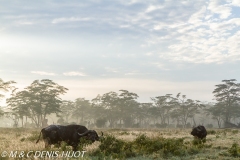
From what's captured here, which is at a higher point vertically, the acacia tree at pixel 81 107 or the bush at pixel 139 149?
the acacia tree at pixel 81 107

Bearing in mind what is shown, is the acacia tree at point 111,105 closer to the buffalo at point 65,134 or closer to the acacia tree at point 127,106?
the acacia tree at point 127,106

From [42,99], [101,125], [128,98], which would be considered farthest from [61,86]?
[128,98]

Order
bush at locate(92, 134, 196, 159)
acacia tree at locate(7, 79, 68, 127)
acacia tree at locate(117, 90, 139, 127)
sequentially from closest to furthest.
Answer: bush at locate(92, 134, 196, 159), acacia tree at locate(7, 79, 68, 127), acacia tree at locate(117, 90, 139, 127)

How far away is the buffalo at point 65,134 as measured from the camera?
1233cm

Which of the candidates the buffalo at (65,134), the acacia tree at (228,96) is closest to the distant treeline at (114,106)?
the acacia tree at (228,96)

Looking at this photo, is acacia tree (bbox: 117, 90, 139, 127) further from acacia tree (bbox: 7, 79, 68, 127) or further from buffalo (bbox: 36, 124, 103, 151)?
buffalo (bbox: 36, 124, 103, 151)

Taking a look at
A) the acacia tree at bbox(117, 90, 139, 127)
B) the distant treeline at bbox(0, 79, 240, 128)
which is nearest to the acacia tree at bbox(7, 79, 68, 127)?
the distant treeline at bbox(0, 79, 240, 128)

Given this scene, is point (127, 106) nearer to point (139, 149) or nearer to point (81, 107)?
point (81, 107)

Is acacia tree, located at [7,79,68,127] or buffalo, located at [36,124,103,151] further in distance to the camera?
acacia tree, located at [7,79,68,127]

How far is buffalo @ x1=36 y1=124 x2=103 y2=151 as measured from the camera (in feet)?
40.4

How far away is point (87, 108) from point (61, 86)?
34.0 m

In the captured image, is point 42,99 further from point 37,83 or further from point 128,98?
point 128,98

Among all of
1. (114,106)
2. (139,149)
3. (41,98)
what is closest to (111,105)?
(114,106)

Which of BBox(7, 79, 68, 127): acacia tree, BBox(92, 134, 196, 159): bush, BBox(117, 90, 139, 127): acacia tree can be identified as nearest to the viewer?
BBox(92, 134, 196, 159): bush
